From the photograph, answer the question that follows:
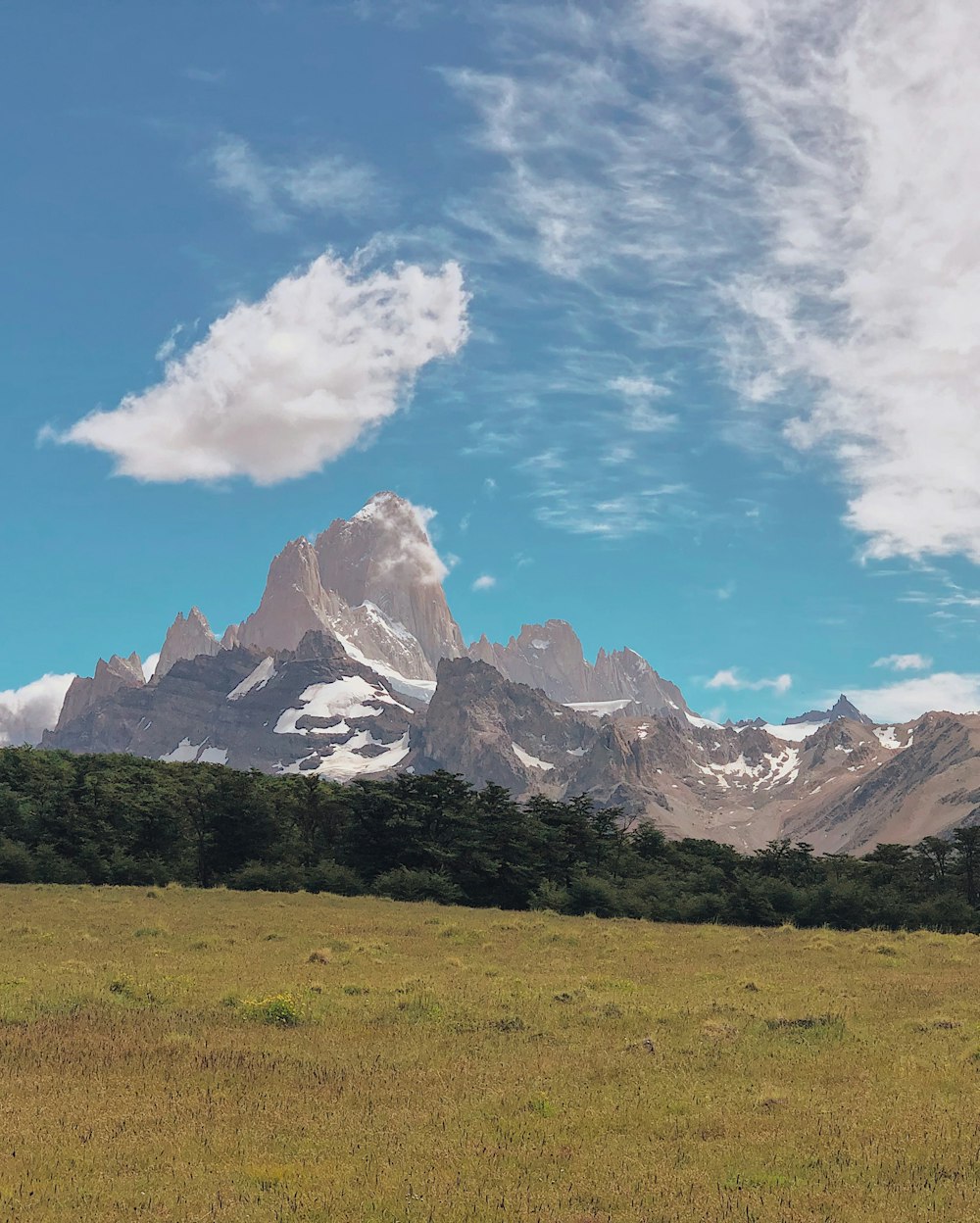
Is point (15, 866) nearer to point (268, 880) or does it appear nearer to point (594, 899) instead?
point (268, 880)

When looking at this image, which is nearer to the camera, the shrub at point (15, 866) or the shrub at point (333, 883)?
the shrub at point (15, 866)

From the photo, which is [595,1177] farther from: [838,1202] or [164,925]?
[164,925]

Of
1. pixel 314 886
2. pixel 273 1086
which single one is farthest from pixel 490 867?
pixel 273 1086

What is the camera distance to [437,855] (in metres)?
76.6

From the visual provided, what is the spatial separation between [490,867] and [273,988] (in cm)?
4763

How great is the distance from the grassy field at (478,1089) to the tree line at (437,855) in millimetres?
27948

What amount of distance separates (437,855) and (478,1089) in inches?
2353

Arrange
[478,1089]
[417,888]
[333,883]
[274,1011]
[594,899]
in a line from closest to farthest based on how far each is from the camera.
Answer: [478,1089]
[274,1011]
[594,899]
[417,888]
[333,883]

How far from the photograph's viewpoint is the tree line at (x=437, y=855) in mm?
61719

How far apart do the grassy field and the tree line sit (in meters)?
27.9

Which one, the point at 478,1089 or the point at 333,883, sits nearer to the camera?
the point at 478,1089

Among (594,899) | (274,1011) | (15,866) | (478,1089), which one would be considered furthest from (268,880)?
(478,1089)

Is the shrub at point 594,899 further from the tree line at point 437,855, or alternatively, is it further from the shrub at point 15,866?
the shrub at point 15,866

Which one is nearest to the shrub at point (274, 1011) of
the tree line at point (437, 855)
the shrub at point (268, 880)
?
the tree line at point (437, 855)
